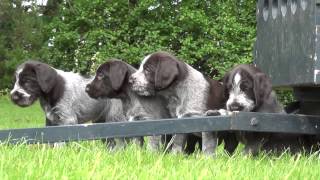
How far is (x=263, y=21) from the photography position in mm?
8031

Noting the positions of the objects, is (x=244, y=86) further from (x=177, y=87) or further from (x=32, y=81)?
(x=32, y=81)

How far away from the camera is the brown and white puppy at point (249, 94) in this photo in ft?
24.4

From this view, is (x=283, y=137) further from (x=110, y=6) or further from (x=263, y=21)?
(x=110, y=6)

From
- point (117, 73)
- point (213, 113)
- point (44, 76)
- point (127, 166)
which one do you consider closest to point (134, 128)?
point (213, 113)

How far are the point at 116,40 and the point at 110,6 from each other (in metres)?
2.27

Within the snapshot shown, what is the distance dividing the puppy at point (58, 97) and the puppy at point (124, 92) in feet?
1.81

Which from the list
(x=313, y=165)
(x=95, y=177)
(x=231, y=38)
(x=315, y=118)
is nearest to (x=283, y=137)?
(x=315, y=118)

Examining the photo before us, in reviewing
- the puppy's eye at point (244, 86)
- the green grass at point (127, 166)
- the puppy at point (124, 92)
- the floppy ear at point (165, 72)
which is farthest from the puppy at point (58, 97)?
the green grass at point (127, 166)

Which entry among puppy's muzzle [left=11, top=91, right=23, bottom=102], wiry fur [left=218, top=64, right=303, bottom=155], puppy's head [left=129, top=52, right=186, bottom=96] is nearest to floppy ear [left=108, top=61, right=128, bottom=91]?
puppy's head [left=129, top=52, right=186, bottom=96]

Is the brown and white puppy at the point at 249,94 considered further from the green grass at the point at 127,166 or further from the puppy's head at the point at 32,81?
the puppy's head at the point at 32,81

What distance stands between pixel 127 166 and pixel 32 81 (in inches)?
157

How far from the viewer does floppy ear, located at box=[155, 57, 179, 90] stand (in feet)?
26.0

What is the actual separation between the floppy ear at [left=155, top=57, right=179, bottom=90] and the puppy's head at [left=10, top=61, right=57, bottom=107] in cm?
173

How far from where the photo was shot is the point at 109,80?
8734mm
